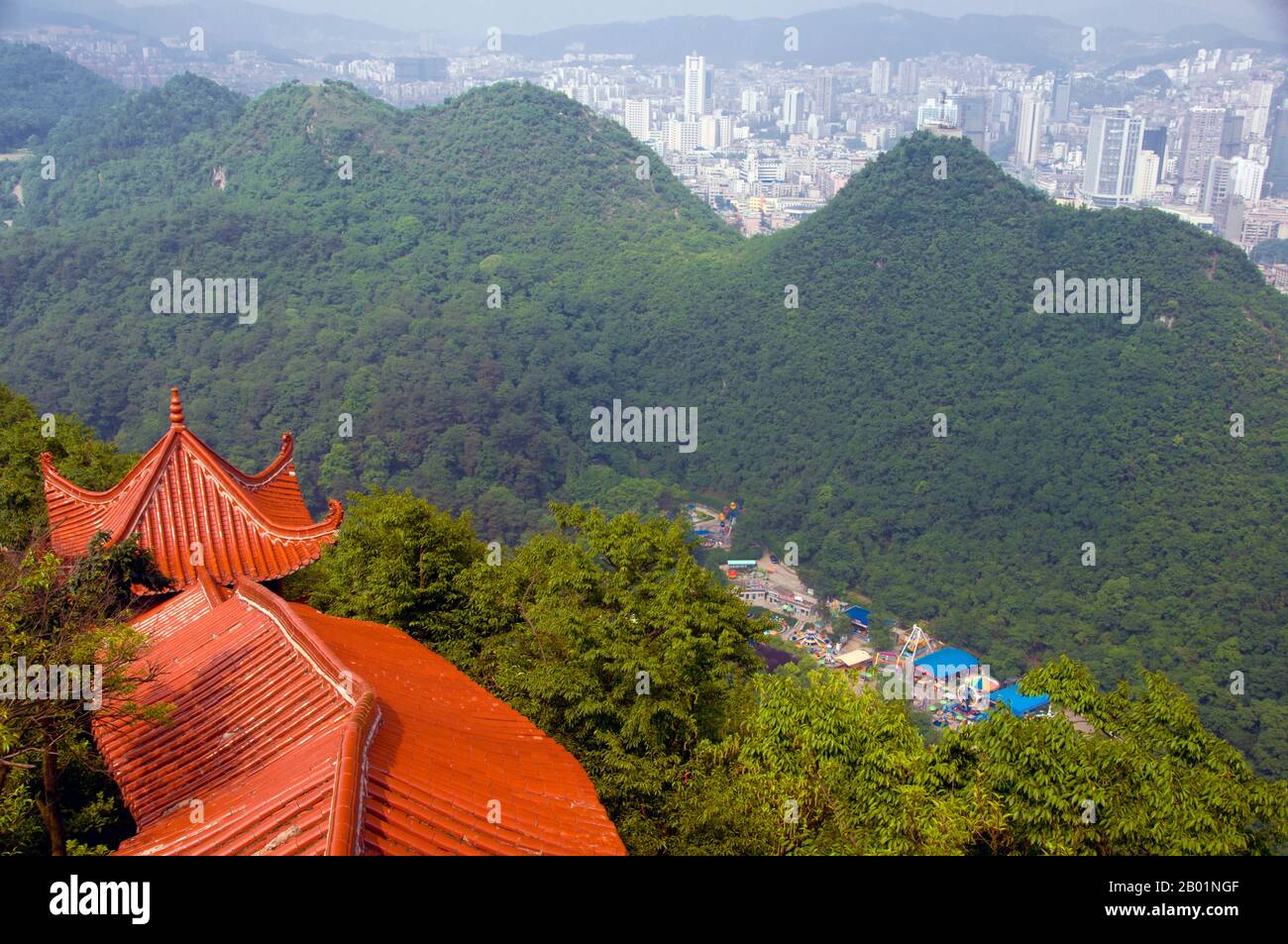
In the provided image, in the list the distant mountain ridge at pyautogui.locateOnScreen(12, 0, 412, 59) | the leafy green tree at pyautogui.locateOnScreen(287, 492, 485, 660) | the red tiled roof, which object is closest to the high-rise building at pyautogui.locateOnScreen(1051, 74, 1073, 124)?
the distant mountain ridge at pyautogui.locateOnScreen(12, 0, 412, 59)

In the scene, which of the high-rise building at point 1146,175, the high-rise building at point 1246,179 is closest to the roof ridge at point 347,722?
the high-rise building at point 1246,179

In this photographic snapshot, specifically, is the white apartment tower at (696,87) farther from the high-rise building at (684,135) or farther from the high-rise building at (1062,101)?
the high-rise building at (1062,101)

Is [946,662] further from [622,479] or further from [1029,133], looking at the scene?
[1029,133]

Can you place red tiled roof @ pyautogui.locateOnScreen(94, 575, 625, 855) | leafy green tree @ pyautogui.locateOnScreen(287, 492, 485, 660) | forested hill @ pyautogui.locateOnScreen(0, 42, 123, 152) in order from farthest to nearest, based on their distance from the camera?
forested hill @ pyautogui.locateOnScreen(0, 42, 123, 152) < leafy green tree @ pyautogui.locateOnScreen(287, 492, 485, 660) < red tiled roof @ pyautogui.locateOnScreen(94, 575, 625, 855)

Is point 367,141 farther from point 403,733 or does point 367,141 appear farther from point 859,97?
point 859,97

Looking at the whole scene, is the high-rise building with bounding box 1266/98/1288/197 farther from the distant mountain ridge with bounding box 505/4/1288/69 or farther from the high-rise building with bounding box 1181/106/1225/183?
the distant mountain ridge with bounding box 505/4/1288/69

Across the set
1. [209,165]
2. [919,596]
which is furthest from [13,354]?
[919,596]

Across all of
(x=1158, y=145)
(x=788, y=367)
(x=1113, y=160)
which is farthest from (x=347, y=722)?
(x=1158, y=145)
